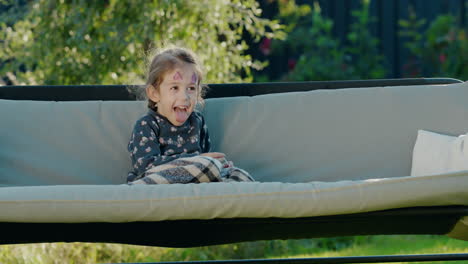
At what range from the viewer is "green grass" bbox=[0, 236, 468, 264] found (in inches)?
136

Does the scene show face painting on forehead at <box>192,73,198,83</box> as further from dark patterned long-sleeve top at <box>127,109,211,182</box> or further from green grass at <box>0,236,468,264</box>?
green grass at <box>0,236,468,264</box>

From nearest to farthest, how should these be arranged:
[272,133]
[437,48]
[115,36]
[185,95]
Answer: [185,95] < [272,133] < [115,36] < [437,48]

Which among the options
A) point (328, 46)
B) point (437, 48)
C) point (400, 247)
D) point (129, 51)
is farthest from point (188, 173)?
point (437, 48)

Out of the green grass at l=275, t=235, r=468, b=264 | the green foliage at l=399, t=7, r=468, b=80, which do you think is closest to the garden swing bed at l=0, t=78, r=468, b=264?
the green grass at l=275, t=235, r=468, b=264

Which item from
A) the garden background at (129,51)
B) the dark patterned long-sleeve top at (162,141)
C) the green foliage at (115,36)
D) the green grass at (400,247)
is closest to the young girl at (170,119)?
the dark patterned long-sleeve top at (162,141)

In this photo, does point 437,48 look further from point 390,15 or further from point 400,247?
point 400,247

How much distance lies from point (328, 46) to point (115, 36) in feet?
6.84

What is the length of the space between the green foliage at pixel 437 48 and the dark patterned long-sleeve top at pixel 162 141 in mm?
2864

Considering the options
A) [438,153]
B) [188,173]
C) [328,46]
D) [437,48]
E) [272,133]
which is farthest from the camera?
[437,48]

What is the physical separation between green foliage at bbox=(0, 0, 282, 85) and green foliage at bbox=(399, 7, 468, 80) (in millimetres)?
1802

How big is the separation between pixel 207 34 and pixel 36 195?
209cm

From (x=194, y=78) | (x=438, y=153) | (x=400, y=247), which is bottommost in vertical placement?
(x=400, y=247)

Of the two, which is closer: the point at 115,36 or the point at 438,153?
the point at 438,153

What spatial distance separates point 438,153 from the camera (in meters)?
2.52
